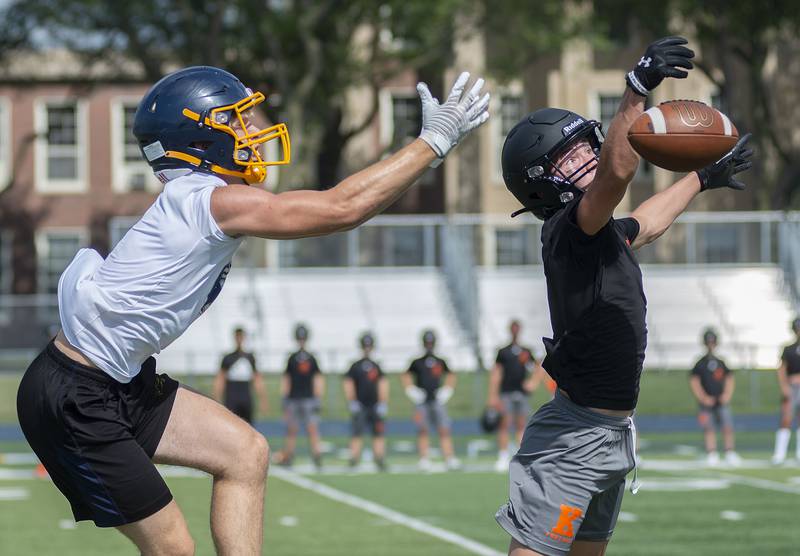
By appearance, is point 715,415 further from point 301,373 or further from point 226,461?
point 226,461

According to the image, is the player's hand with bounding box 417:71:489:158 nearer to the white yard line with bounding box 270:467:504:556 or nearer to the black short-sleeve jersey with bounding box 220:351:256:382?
the white yard line with bounding box 270:467:504:556

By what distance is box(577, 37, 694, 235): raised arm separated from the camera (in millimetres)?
4344

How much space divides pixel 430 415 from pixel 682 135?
12.5 meters

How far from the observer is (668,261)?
32406mm

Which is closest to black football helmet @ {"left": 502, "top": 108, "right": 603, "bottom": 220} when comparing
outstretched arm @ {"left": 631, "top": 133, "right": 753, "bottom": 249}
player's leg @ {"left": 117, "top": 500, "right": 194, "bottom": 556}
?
outstretched arm @ {"left": 631, "top": 133, "right": 753, "bottom": 249}

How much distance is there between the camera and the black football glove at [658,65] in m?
4.33

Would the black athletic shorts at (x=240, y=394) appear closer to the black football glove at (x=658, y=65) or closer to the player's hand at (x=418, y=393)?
the player's hand at (x=418, y=393)

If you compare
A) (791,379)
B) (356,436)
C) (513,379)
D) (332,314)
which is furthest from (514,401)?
(332,314)

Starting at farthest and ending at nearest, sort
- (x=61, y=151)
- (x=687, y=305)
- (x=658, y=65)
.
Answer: (x=61, y=151) < (x=687, y=305) < (x=658, y=65)

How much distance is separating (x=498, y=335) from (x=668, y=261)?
18.5ft

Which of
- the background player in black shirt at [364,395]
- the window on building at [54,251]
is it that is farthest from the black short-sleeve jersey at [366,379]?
the window on building at [54,251]

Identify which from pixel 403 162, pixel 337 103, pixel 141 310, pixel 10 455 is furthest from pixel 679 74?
pixel 337 103

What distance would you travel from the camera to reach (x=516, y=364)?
17.1m

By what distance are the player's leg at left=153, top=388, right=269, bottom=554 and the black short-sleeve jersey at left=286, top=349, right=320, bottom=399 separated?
1172cm
